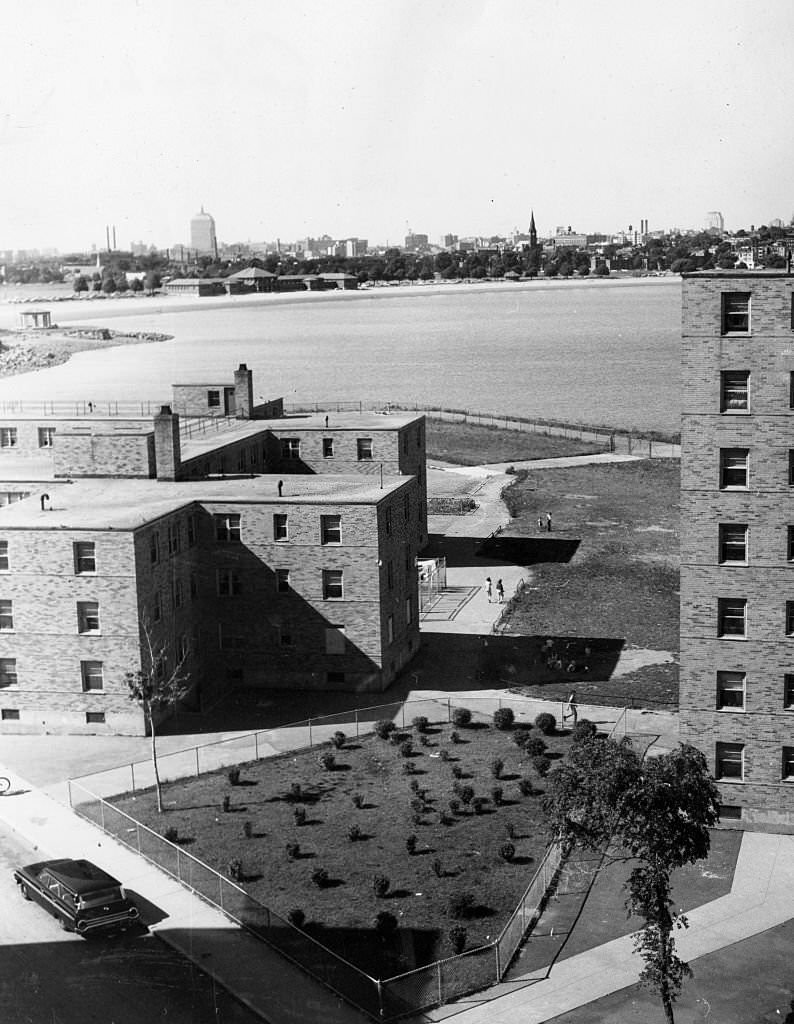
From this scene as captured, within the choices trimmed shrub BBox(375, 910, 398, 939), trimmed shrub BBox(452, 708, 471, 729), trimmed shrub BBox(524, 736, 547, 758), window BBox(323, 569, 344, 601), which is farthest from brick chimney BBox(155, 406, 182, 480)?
trimmed shrub BBox(375, 910, 398, 939)

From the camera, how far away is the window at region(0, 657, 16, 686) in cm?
4041

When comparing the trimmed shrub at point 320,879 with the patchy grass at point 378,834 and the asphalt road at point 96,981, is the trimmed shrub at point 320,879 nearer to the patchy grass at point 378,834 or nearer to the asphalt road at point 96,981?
the patchy grass at point 378,834

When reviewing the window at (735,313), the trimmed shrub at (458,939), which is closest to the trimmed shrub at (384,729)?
the trimmed shrub at (458,939)

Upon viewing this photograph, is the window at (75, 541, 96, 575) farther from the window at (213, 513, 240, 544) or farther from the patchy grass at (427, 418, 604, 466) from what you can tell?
the patchy grass at (427, 418, 604, 466)

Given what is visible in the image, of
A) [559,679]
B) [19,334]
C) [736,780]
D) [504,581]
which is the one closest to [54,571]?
[559,679]

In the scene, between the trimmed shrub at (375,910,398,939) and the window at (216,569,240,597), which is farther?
the window at (216,569,240,597)

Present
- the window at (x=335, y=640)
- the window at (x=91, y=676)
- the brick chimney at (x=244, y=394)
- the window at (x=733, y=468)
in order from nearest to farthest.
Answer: the window at (x=733, y=468)
the window at (x=91, y=676)
the window at (x=335, y=640)
the brick chimney at (x=244, y=394)

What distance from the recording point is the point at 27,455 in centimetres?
6012

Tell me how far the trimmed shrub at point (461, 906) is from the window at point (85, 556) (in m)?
16.3

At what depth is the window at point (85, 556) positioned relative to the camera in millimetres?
39375

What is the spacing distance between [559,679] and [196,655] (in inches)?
453

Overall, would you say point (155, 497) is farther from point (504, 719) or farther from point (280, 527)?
point (504, 719)

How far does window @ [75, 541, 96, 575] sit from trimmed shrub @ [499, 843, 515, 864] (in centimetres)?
1513

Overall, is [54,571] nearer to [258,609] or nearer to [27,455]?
[258,609]
